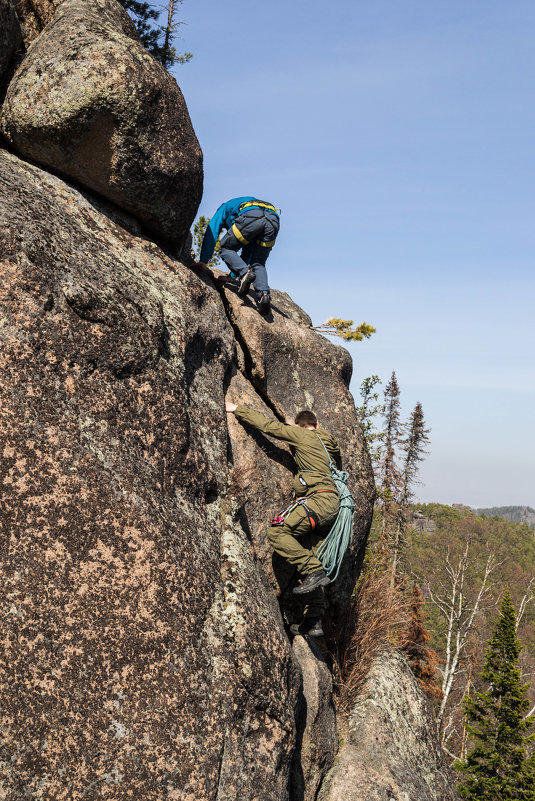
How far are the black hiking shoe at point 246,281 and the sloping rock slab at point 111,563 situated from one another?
237cm

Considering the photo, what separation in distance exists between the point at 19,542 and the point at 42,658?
0.77 m

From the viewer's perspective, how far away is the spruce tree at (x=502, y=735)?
1577cm

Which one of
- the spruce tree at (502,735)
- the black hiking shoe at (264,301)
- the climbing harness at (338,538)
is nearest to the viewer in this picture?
the climbing harness at (338,538)

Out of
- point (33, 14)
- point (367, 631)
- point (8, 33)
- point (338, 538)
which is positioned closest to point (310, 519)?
point (338, 538)

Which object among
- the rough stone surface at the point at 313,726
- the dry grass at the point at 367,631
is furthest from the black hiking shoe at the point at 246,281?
the dry grass at the point at 367,631

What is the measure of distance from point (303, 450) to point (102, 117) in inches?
168

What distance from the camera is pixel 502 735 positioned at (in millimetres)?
16750

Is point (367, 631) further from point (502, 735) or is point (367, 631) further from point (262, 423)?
point (502, 735)

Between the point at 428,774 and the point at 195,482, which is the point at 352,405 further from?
the point at 428,774

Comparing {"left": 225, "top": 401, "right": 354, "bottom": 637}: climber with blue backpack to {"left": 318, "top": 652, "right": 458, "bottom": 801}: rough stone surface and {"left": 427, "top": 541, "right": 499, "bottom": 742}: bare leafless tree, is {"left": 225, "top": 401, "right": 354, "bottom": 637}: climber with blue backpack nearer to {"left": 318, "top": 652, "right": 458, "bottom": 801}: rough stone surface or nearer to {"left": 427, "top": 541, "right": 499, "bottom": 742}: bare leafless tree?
{"left": 318, "top": 652, "right": 458, "bottom": 801}: rough stone surface

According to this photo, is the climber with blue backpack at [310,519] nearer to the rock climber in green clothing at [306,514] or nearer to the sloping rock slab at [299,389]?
the rock climber in green clothing at [306,514]

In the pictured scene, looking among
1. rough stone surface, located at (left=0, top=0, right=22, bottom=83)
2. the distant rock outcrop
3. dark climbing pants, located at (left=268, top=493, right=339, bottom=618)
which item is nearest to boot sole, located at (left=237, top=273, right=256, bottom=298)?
the distant rock outcrop

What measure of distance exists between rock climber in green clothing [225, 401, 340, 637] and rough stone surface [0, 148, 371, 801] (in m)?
0.57

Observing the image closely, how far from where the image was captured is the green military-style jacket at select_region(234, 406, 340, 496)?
678 centimetres
